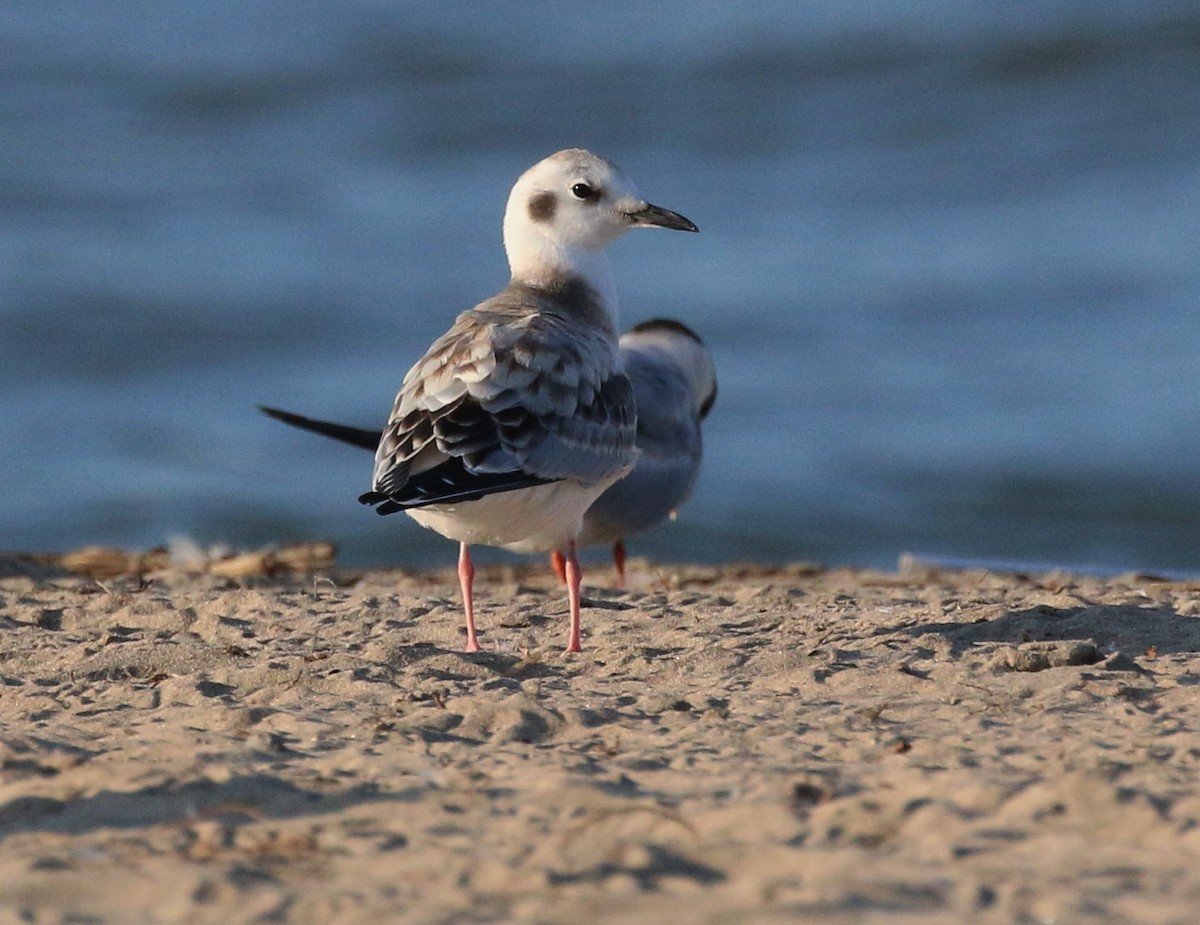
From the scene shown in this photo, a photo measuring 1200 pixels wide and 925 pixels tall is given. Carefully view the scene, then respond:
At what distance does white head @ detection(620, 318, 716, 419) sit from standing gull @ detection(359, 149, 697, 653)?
240 cm

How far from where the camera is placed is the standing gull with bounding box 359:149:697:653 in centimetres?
573

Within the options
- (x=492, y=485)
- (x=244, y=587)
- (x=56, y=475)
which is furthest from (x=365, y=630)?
(x=56, y=475)

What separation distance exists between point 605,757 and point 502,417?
1665 millimetres

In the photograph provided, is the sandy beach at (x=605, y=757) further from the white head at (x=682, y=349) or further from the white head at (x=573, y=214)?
the white head at (x=682, y=349)

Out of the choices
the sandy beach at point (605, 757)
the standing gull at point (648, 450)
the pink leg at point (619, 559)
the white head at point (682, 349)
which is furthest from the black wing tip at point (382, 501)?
the white head at point (682, 349)

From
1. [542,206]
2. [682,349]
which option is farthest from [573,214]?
[682,349]

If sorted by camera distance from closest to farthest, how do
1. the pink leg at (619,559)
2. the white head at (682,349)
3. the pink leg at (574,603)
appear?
the pink leg at (574,603)
the pink leg at (619,559)
the white head at (682,349)

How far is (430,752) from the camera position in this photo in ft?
14.6

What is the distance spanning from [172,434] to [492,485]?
1044 cm

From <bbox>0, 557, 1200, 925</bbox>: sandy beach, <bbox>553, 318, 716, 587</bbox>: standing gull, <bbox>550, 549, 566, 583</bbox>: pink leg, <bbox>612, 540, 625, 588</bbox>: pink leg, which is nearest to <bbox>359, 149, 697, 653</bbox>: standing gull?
<bbox>0, 557, 1200, 925</bbox>: sandy beach

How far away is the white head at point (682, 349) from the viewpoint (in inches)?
374

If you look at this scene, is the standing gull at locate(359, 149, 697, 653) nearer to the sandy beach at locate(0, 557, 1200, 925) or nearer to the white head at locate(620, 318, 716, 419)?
the sandy beach at locate(0, 557, 1200, 925)

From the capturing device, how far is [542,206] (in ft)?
23.5

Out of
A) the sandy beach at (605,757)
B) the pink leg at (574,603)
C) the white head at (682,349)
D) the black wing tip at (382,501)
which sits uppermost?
the white head at (682,349)
